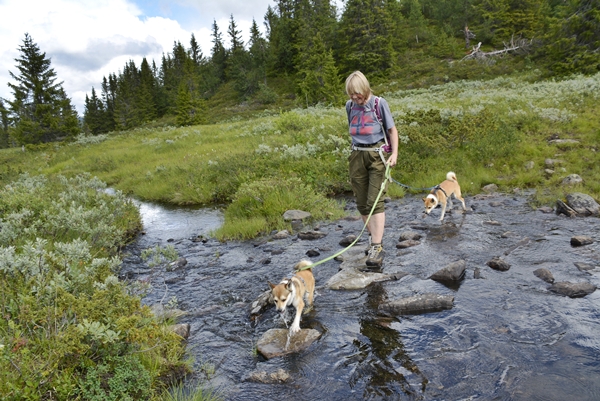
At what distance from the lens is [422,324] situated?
212 inches

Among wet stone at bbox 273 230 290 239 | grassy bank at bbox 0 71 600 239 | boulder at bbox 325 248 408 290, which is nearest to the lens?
boulder at bbox 325 248 408 290

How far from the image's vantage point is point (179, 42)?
372 ft

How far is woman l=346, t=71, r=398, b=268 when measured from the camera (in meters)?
7.03

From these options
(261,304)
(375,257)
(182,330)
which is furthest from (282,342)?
(375,257)

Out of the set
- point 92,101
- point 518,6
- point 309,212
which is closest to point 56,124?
point 309,212

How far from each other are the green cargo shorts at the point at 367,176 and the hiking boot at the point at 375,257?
732mm

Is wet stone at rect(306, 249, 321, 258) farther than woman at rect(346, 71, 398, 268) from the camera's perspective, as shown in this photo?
Yes

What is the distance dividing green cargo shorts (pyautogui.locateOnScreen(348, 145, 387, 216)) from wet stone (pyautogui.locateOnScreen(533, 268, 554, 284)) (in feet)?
9.41

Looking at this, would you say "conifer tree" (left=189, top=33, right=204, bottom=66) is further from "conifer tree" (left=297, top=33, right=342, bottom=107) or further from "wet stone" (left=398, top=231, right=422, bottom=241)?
"wet stone" (left=398, top=231, right=422, bottom=241)

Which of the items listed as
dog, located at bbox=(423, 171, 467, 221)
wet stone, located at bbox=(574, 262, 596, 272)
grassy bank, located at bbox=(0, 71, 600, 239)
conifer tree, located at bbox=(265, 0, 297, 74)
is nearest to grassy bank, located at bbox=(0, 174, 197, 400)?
grassy bank, located at bbox=(0, 71, 600, 239)

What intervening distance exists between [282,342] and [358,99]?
4.40 m

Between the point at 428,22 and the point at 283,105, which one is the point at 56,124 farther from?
the point at 428,22

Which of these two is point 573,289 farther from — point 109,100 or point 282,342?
point 109,100

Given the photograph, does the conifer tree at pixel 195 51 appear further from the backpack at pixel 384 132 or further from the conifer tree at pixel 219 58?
the backpack at pixel 384 132
